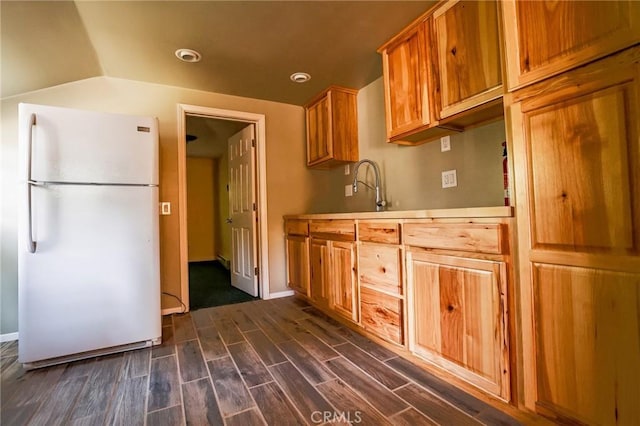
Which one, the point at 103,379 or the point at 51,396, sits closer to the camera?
the point at 51,396

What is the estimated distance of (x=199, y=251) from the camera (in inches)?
246

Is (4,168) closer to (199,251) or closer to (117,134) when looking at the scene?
(117,134)

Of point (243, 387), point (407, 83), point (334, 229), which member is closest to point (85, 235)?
point (243, 387)

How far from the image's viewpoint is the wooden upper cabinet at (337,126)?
290 cm

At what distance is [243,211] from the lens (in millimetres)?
3514

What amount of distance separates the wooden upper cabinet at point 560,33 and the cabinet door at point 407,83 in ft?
2.19

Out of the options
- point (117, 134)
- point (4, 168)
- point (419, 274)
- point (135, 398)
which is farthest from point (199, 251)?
point (419, 274)

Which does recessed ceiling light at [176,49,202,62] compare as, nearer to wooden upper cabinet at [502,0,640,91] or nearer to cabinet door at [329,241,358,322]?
cabinet door at [329,241,358,322]

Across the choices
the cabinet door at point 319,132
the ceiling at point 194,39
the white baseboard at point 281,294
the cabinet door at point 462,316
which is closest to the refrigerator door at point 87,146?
the ceiling at point 194,39

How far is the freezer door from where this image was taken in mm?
1731

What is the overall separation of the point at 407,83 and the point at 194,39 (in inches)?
61.5

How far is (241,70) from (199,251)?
4.71 metres

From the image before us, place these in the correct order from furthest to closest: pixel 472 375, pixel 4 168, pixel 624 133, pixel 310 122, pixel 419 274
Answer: pixel 310 122, pixel 4 168, pixel 419 274, pixel 472 375, pixel 624 133

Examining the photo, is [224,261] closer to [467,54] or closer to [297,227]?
[297,227]
